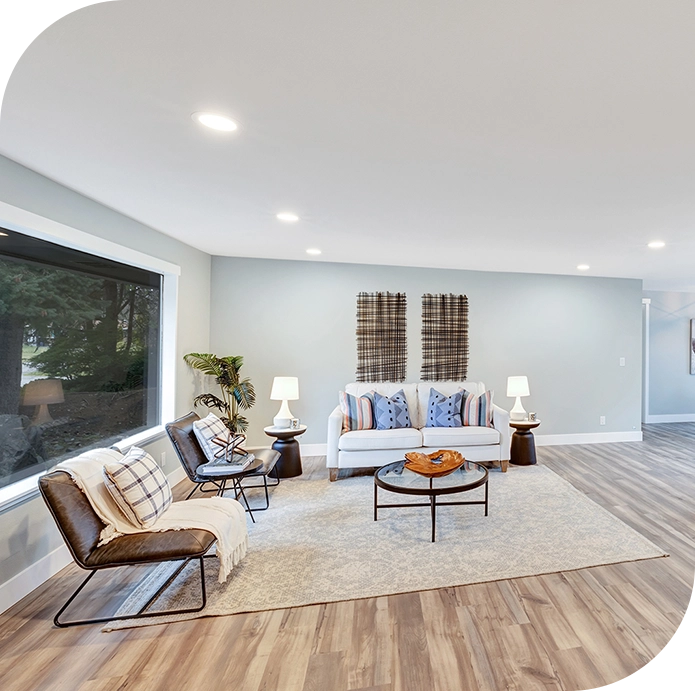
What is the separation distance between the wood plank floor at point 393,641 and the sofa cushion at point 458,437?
182cm

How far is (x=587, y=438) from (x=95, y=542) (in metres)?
6.15

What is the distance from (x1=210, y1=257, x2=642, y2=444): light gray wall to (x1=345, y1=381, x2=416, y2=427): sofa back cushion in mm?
320

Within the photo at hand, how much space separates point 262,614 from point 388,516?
140 centimetres

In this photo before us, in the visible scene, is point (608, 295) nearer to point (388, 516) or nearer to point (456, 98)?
point (388, 516)

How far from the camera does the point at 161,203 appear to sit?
9.30 ft

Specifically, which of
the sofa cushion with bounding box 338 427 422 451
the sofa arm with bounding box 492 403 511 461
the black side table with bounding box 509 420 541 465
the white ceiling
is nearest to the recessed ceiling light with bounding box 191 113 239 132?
the white ceiling

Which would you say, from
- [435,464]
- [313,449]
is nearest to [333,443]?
[313,449]

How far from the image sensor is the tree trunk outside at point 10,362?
7.36 ft

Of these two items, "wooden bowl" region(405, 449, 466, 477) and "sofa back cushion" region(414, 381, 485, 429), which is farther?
"sofa back cushion" region(414, 381, 485, 429)

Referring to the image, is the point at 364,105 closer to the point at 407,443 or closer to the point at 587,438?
the point at 407,443

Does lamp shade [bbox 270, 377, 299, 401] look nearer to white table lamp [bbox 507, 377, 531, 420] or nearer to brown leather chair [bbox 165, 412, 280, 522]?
brown leather chair [bbox 165, 412, 280, 522]

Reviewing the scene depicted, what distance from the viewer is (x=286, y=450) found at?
4254mm

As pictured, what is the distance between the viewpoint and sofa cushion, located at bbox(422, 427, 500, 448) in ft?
13.7

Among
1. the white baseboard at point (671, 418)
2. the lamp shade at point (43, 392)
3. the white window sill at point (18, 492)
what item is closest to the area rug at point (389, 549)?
the white window sill at point (18, 492)
